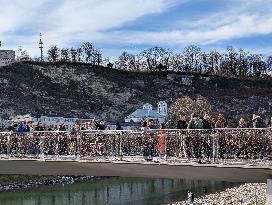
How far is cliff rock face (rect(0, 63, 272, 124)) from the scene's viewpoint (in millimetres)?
107125

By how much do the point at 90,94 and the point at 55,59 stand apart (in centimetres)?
1589

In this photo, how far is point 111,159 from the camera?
23406mm

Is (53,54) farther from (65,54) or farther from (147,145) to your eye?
(147,145)

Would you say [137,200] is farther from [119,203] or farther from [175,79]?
[175,79]

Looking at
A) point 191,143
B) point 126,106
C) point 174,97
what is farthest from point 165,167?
point 174,97

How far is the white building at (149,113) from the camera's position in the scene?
344ft

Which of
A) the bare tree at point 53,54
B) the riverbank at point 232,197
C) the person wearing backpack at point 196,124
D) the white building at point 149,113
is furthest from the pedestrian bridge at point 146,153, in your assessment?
the bare tree at point 53,54

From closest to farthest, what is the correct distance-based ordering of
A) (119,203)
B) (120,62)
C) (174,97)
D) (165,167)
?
(165,167) < (119,203) < (174,97) < (120,62)

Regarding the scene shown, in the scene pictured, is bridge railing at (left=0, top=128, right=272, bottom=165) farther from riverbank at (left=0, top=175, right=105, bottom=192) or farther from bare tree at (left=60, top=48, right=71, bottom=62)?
bare tree at (left=60, top=48, right=71, bottom=62)

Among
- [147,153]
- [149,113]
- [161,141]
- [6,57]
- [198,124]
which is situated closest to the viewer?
[198,124]

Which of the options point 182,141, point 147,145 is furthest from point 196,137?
point 147,145

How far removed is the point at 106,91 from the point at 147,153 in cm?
9879

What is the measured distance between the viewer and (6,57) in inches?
4803

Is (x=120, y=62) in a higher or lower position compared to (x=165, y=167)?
higher
